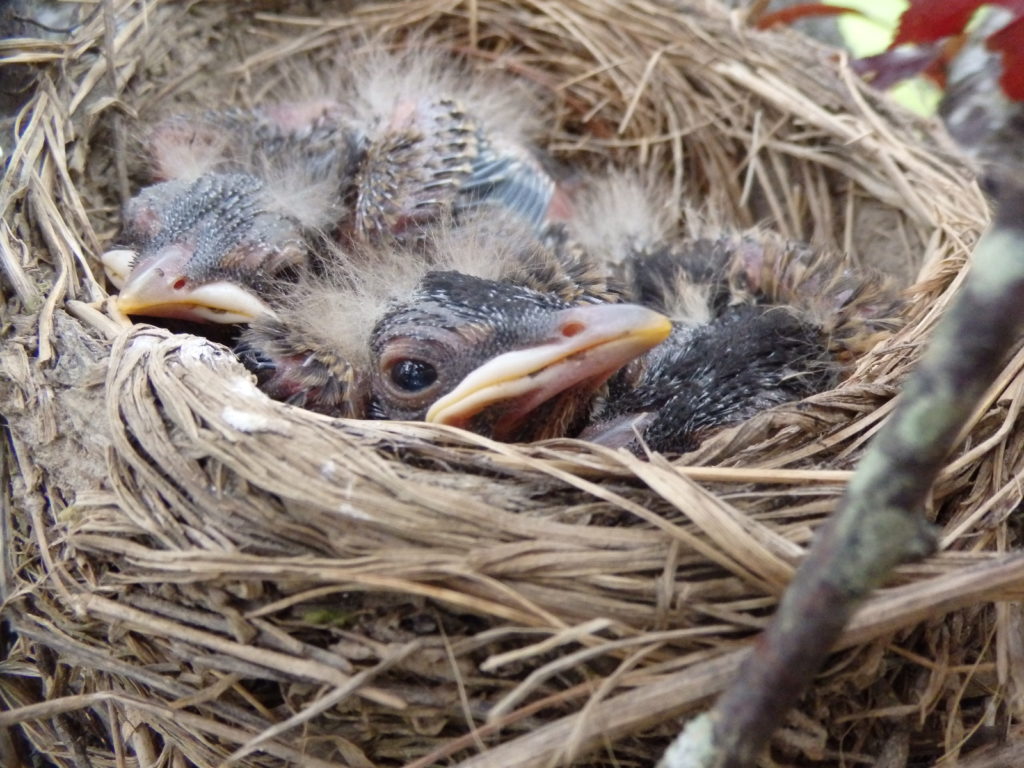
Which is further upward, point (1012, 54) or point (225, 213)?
point (1012, 54)

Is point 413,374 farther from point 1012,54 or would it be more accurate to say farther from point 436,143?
point 1012,54

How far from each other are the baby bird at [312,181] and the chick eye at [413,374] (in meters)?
0.27

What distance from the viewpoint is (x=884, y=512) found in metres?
0.56

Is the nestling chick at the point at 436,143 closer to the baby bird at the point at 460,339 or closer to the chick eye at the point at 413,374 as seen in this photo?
the baby bird at the point at 460,339

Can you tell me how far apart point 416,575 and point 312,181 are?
2.84 feet

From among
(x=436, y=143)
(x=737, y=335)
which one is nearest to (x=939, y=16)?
(x=737, y=335)

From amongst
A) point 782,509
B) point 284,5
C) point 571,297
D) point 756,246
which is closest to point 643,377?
point 571,297

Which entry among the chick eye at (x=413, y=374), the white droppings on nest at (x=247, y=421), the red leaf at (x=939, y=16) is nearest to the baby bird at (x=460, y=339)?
the chick eye at (x=413, y=374)

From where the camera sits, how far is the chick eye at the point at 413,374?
1133 millimetres

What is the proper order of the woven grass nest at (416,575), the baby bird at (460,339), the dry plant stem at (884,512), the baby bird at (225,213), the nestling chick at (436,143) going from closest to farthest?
the dry plant stem at (884,512)
the woven grass nest at (416,575)
the baby bird at (460,339)
the baby bird at (225,213)
the nestling chick at (436,143)

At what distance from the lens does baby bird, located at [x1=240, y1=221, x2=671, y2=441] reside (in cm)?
106

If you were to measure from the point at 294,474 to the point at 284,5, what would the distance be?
133 cm

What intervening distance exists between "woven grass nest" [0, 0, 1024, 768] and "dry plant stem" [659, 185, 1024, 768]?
0.45 feet

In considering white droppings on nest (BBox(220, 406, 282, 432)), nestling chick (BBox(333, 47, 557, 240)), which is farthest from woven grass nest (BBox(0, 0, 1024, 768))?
nestling chick (BBox(333, 47, 557, 240))
